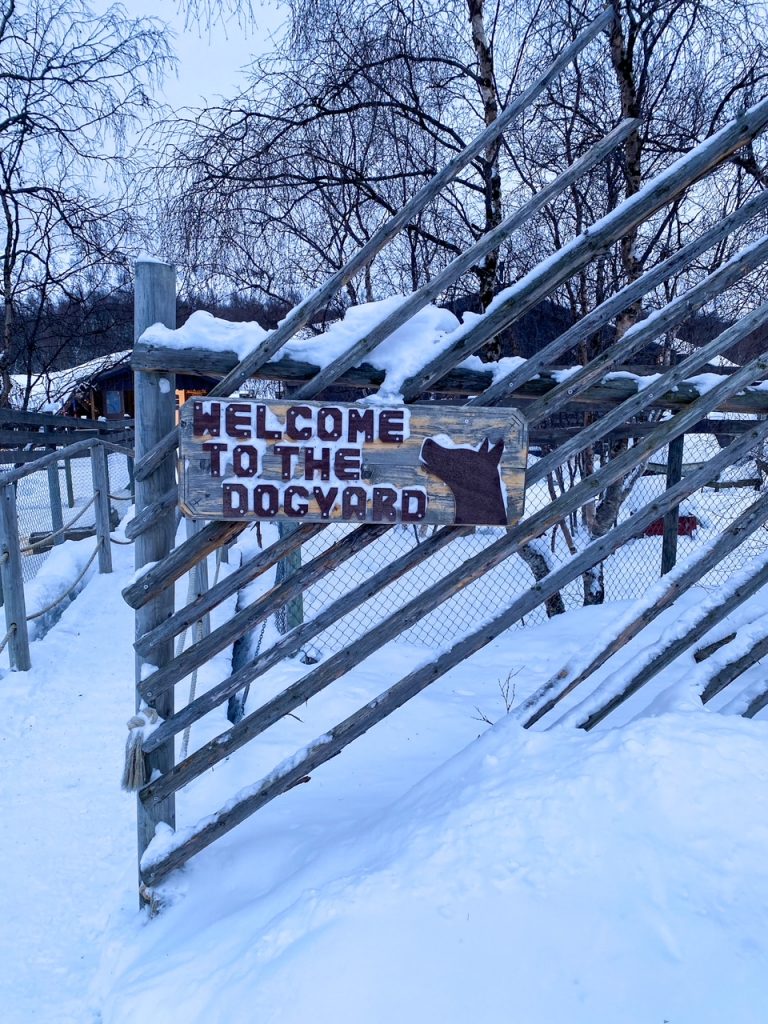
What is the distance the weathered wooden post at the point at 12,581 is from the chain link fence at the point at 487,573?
8.25 feet

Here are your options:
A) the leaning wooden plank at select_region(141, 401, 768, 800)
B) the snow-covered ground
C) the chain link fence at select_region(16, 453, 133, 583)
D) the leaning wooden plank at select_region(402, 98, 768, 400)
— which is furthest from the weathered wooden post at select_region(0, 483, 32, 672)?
the leaning wooden plank at select_region(402, 98, 768, 400)

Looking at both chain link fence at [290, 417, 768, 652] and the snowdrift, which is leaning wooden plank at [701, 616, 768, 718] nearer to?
the snowdrift

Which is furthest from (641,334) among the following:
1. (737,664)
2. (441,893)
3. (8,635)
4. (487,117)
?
(8,635)

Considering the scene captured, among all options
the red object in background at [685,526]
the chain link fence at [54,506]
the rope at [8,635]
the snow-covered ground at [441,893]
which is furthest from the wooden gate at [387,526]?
the red object in background at [685,526]

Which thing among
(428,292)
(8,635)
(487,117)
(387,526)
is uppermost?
(487,117)

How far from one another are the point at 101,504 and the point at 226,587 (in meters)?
5.34

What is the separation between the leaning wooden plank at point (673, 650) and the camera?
8.91ft

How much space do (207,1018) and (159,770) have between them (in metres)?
0.93

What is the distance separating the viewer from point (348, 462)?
2363mm

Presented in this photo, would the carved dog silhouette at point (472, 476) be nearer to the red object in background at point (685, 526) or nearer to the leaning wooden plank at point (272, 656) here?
the leaning wooden plank at point (272, 656)

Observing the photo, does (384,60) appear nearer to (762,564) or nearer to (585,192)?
(585,192)

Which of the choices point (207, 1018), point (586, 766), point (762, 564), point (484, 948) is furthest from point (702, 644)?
point (207, 1018)

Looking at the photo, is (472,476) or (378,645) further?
(378,645)

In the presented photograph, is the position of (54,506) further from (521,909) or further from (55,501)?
(521,909)
